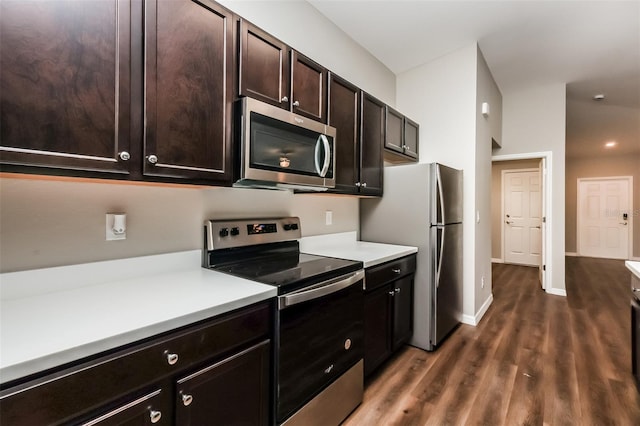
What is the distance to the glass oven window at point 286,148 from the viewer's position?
149 centimetres

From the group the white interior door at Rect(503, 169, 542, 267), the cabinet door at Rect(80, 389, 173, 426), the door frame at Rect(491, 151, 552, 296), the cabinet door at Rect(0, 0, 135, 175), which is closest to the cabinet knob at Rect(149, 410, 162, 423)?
the cabinet door at Rect(80, 389, 173, 426)

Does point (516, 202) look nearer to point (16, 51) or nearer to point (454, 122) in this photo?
point (454, 122)

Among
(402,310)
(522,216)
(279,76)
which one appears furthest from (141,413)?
(522,216)

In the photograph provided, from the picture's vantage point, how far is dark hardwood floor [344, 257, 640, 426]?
174cm

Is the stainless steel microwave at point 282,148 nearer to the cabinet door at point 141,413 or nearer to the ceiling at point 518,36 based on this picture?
the cabinet door at point 141,413

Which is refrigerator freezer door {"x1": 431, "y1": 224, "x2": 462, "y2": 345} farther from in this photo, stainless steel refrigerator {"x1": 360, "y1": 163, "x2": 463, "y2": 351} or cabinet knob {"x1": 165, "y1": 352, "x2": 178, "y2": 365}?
cabinet knob {"x1": 165, "y1": 352, "x2": 178, "y2": 365}

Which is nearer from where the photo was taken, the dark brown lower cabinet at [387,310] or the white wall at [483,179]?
the dark brown lower cabinet at [387,310]

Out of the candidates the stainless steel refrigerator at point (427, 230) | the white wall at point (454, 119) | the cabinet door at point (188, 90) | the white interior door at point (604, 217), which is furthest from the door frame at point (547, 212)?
the white interior door at point (604, 217)

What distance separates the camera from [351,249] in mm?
2410

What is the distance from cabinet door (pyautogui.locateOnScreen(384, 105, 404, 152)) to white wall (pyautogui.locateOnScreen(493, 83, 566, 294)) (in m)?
2.43

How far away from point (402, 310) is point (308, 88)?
1.80 m

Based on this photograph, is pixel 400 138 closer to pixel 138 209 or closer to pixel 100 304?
pixel 138 209

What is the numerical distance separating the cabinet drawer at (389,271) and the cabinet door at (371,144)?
2.04ft

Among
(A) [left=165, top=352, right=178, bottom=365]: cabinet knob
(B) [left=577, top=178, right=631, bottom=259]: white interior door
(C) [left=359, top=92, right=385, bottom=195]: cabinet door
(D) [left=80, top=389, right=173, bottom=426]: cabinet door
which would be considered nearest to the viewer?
(D) [left=80, top=389, right=173, bottom=426]: cabinet door
